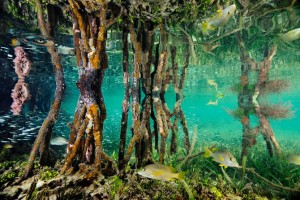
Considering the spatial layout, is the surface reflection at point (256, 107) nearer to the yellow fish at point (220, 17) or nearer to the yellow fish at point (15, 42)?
the yellow fish at point (220, 17)

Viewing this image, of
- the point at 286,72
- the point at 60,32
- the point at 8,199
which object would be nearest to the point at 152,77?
the point at 8,199

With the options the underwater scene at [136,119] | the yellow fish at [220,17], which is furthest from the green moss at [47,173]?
the yellow fish at [220,17]

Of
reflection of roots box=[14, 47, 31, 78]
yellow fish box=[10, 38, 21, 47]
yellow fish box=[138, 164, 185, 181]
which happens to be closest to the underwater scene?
yellow fish box=[138, 164, 185, 181]

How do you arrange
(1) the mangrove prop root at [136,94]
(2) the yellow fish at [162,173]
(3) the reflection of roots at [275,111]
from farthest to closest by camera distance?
(3) the reflection of roots at [275,111] → (1) the mangrove prop root at [136,94] → (2) the yellow fish at [162,173]

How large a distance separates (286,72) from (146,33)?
80.7 ft

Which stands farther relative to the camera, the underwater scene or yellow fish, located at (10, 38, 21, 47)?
yellow fish, located at (10, 38, 21, 47)

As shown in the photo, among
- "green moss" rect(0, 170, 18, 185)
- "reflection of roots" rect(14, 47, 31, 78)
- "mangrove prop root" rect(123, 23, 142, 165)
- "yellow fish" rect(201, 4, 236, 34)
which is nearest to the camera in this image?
"green moss" rect(0, 170, 18, 185)

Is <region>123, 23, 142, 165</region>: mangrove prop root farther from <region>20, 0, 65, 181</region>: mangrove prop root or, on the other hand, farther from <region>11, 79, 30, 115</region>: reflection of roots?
<region>11, 79, 30, 115</region>: reflection of roots

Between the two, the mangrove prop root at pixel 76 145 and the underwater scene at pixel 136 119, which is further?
the mangrove prop root at pixel 76 145

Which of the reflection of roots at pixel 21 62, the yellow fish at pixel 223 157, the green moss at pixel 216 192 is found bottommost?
the green moss at pixel 216 192

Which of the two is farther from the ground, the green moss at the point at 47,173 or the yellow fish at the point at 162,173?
the yellow fish at the point at 162,173

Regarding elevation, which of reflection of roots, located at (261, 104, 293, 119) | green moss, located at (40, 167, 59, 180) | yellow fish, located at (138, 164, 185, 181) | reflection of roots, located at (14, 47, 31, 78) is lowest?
green moss, located at (40, 167, 59, 180)

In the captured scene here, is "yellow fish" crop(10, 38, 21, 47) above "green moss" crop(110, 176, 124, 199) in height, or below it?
above

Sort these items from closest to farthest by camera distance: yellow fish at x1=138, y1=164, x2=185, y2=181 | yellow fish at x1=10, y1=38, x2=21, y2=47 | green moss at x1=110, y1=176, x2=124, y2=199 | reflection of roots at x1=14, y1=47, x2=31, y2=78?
yellow fish at x1=138, y1=164, x2=185, y2=181 < green moss at x1=110, y1=176, x2=124, y2=199 < yellow fish at x1=10, y1=38, x2=21, y2=47 < reflection of roots at x1=14, y1=47, x2=31, y2=78
